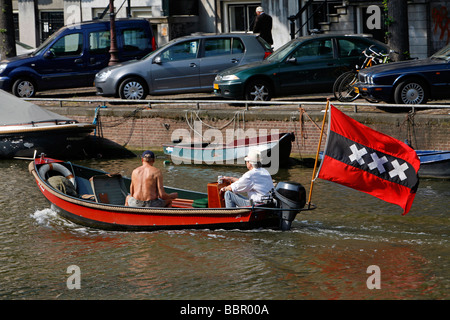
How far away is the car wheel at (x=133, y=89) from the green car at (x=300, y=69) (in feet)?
7.72

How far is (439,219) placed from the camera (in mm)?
13328

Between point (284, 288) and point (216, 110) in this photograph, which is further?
point (216, 110)

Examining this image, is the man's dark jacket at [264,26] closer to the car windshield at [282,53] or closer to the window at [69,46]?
the car windshield at [282,53]

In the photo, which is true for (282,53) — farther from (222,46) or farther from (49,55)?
(49,55)

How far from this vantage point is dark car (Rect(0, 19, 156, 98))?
22.6 metres

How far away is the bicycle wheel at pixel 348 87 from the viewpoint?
19.2 meters

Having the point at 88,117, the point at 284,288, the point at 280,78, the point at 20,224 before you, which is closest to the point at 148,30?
the point at 88,117

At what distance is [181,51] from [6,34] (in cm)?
696

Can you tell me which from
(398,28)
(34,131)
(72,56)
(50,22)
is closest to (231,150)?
(34,131)

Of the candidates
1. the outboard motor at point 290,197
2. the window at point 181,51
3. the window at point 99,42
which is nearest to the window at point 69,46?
the window at point 99,42

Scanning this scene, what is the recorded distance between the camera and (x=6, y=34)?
25.4m
